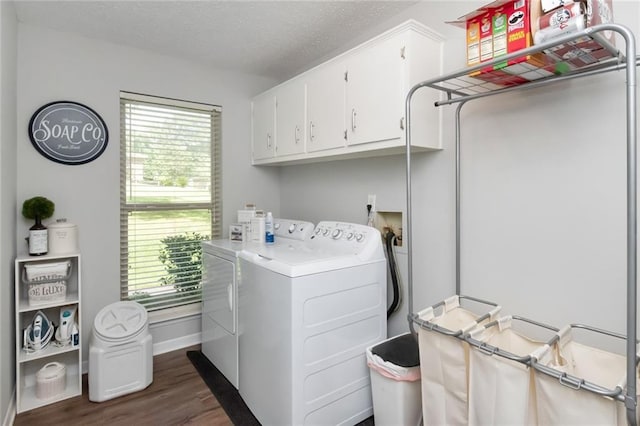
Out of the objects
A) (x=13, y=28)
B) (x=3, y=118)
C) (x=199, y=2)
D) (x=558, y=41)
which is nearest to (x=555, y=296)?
(x=558, y=41)

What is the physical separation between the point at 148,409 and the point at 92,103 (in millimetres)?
2114

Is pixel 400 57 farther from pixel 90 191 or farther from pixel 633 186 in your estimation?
pixel 90 191

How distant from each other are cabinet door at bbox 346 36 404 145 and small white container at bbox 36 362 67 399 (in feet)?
7.67

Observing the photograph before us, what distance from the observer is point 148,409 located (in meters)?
2.03

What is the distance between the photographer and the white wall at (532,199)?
4.38 feet

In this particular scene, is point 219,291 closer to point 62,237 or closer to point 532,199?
point 62,237

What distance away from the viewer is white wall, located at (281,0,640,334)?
52.6 inches

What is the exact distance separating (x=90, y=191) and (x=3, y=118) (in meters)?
0.73

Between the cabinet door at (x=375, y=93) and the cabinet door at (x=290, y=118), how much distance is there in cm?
54

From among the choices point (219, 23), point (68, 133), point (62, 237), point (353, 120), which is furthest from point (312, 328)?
point (68, 133)

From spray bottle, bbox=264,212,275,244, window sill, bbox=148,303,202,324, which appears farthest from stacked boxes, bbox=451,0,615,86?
window sill, bbox=148,303,202,324

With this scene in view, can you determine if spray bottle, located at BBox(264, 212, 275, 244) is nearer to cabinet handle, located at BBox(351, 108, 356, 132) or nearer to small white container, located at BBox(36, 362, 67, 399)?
cabinet handle, located at BBox(351, 108, 356, 132)

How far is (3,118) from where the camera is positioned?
1798mm

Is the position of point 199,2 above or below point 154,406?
A: above
